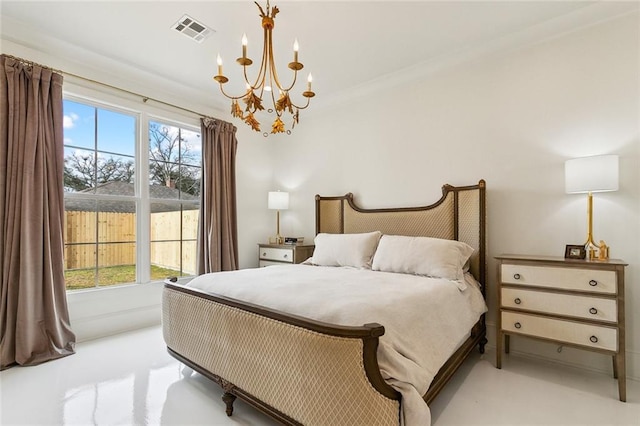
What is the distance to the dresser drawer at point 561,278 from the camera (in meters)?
2.04

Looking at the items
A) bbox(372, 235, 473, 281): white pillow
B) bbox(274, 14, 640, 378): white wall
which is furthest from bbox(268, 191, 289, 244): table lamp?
bbox(372, 235, 473, 281): white pillow

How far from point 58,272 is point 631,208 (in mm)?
4665

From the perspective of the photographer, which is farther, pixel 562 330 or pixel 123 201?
pixel 123 201

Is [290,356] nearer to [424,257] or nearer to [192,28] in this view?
[424,257]

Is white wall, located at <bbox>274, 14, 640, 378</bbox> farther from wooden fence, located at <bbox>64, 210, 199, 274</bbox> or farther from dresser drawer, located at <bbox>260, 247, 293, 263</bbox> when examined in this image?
wooden fence, located at <bbox>64, 210, 199, 274</bbox>

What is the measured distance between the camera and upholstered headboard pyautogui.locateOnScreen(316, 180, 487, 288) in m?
2.84

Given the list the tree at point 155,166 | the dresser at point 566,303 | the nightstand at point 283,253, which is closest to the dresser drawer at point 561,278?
the dresser at point 566,303

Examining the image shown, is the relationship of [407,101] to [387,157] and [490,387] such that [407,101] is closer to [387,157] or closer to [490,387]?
[387,157]

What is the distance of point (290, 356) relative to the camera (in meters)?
1.48

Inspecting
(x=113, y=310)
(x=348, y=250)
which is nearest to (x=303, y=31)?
(x=348, y=250)

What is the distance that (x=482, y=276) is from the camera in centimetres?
280

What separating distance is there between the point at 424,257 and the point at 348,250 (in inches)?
31.9

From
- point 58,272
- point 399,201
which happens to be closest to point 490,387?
point 399,201

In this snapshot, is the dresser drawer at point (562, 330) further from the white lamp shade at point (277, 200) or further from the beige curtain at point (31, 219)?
the beige curtain at point (31, 219)
